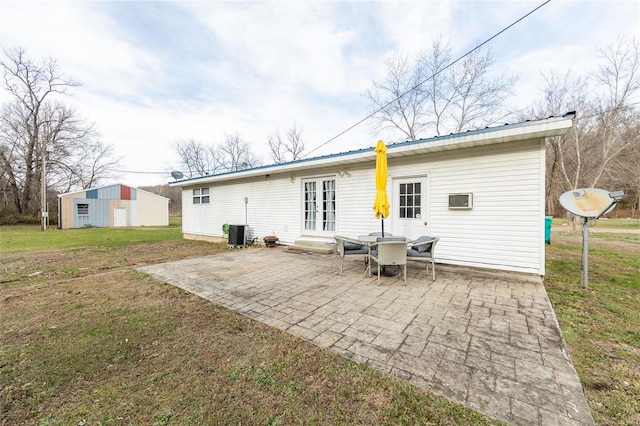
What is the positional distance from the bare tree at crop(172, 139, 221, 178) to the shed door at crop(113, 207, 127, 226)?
348 inches

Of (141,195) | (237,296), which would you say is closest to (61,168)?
(141,195)

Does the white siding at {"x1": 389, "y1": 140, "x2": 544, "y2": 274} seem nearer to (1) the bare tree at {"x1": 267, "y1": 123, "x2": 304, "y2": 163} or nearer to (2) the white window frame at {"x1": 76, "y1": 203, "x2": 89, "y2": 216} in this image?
(1) the bare tree at {"x1": 267, "y1": 123, "x2": 304, "y2": 163}

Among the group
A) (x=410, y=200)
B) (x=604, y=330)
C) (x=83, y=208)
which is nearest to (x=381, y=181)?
(x=410, y=200)

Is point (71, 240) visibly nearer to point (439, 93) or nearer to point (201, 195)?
A: point (201, 195)

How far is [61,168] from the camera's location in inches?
944

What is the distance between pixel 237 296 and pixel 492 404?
3309 millimetres

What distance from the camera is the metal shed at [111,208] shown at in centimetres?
1991

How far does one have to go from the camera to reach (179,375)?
205cm

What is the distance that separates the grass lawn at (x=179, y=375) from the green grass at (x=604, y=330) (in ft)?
3.25

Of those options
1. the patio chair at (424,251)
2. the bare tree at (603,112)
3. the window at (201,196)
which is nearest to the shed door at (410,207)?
the patio chair at (424,251)

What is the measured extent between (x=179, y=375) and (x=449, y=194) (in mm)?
5570

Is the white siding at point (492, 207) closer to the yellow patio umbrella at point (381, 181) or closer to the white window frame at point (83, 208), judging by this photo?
the yellow patio umbrella at point (381, 181)

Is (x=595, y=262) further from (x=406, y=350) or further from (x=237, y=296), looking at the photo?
(x=237, y=296)

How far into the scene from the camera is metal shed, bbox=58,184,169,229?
19906 mm
